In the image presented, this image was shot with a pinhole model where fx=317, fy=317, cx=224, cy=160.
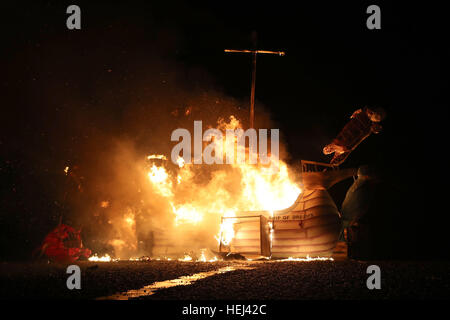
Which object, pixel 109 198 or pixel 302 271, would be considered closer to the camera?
pixel 302 271

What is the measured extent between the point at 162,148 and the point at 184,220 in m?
5.47

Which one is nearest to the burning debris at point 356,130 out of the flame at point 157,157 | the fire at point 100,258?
the flame at point 157,157

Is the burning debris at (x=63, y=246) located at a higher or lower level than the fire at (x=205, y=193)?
lower

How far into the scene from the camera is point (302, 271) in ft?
35.7

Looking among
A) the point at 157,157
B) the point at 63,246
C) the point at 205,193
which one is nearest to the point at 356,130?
the point at 205,193

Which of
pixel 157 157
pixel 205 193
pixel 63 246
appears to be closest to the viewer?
pixel 63 246

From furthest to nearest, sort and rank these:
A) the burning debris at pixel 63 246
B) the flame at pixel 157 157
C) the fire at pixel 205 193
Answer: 1. the flame at pixel 157 157
2. the fire at pixel 205 193
3. the burning debris at pixel 63 246

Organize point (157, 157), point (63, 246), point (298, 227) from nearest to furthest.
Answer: point (298, 227), point (63, 246), point (157, 157)

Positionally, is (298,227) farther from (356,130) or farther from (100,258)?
(100,258)

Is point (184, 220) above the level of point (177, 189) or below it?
Result: below

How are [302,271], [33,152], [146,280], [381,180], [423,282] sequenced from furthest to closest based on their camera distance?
[33,152], [381,180], [302,271], [146,280], [423,282]

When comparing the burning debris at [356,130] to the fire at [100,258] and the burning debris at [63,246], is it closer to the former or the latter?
the fire at [100,258]
